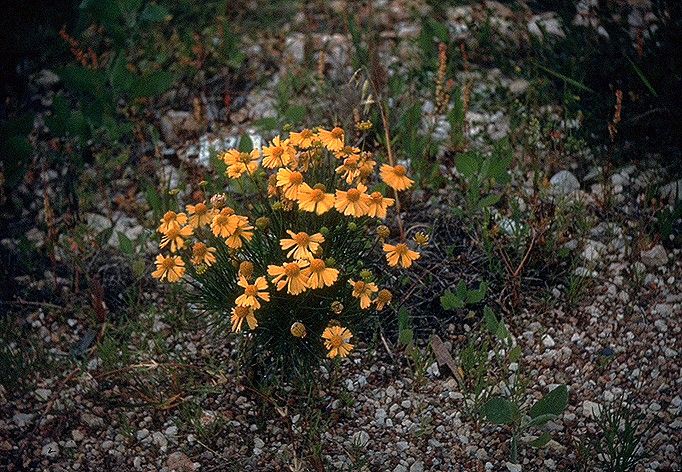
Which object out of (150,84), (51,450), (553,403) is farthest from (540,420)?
(150,84)

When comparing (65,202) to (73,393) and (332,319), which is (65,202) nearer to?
(73,393)

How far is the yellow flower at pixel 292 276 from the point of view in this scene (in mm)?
2344

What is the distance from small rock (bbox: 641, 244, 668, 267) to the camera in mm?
3045

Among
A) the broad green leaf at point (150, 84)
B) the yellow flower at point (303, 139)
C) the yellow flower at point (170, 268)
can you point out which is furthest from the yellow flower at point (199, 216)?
the broad green leaf at point (150, 84)

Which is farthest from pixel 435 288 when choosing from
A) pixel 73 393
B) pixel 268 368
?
pixel 73 393

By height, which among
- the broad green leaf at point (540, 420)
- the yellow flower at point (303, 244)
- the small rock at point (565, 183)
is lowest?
the broad green leaf at point (540, 420)

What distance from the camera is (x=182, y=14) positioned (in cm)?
431

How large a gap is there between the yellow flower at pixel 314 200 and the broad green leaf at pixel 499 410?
0.72 m

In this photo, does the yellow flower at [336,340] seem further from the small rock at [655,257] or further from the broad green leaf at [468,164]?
the small rock at [655,257]

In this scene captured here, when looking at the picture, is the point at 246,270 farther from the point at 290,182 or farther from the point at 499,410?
the point at 499,410

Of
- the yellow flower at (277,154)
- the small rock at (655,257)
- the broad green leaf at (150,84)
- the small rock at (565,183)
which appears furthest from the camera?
the broad green leaf at (150,84)

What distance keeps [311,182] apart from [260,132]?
40.5 inches

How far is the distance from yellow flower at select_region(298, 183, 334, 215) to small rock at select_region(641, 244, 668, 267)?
129 cm

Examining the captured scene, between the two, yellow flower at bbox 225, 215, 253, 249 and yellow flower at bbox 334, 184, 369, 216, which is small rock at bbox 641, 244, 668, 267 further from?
yellow flower at bbox 225, 215, 253, 249
